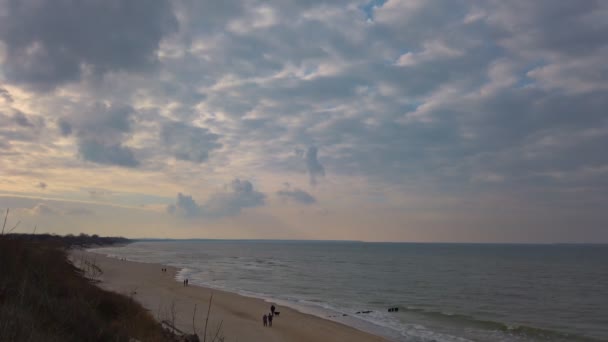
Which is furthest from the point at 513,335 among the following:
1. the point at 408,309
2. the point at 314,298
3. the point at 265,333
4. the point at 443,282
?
the point at 443,282

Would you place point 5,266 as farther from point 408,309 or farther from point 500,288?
point 500,288

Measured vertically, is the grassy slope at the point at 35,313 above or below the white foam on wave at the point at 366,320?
above

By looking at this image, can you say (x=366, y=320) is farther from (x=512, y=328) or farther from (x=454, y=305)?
(x=454, y=305)

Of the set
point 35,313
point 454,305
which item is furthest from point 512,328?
point 35,313

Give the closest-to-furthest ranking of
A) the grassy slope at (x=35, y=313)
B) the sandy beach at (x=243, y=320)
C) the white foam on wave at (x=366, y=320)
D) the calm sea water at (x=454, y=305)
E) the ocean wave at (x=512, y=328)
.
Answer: the grassy slope at (x=35, y=313), the sandy beach at (x=243, y=320), the white foam on wave at (x=366, y=320), the ocean wave at (x=512, y=328), the calm sea water at (x=454, y=305)

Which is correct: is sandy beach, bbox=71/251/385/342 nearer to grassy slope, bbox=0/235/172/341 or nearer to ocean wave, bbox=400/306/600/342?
grassy slope, bbox=0/235/172/341

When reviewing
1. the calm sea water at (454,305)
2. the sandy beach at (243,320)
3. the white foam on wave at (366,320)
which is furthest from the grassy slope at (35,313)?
the calm sea water at (454,305)

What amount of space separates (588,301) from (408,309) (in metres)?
23.7

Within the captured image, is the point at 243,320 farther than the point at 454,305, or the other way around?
the point at 454,305

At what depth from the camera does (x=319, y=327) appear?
92.1 ft

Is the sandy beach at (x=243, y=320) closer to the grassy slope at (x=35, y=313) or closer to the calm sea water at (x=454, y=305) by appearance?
the calm sea water at (x=454, y=305)

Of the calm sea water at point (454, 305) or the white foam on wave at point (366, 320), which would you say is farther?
the calm sea water at point (454, 305)

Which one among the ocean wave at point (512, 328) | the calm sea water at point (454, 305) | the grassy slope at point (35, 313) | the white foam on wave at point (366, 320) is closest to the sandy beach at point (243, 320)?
the white foam on wave at point (366, 320)

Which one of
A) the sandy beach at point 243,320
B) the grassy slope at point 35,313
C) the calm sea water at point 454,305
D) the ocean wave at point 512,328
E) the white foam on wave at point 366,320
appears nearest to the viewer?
the grassy slope at point 35,313
